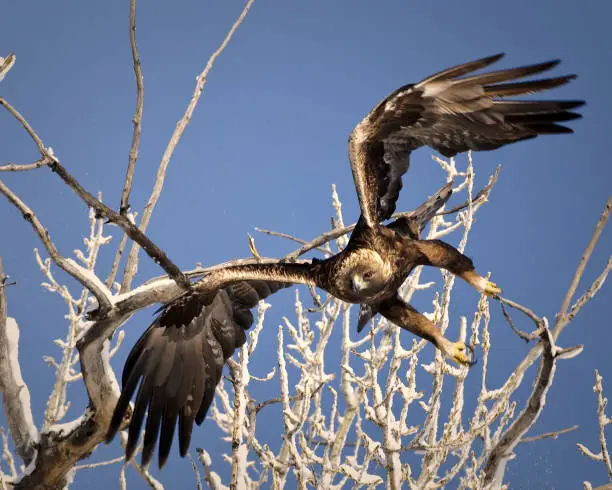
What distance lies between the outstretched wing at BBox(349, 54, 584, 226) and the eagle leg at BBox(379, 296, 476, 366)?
44 centimetres

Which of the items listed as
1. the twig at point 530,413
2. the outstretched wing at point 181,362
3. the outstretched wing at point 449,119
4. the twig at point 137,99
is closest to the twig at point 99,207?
the twig at point 137,99

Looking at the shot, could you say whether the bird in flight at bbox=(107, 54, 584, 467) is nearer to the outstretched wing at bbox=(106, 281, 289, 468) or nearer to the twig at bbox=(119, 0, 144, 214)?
the outstretched wing at bbox=(106, 281, 289, 468)

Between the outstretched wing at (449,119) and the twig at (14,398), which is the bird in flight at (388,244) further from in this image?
the twig at (14,398)

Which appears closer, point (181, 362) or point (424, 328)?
point (424, 328)

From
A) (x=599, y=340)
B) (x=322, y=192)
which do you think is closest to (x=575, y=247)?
(x=599, y=340)

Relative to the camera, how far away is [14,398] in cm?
318

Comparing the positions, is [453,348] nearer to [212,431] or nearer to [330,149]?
[330,149]

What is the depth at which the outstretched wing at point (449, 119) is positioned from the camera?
2674 mm

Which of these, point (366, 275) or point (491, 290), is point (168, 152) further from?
point (491, 290)

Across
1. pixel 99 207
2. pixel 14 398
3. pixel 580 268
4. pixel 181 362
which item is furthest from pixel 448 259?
pixel 14 398

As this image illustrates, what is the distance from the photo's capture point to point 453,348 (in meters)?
2.71

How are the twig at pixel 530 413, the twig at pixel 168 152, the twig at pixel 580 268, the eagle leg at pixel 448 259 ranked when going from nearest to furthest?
the twig at pixel 530 413 → the twig at pixel 580 268 → the eagle leg at pixel 448 259 → the twig at pixel 168 152

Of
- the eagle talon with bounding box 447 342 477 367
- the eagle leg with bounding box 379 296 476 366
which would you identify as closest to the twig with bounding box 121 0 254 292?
the eagle leg with bounding box 379 296 476 366

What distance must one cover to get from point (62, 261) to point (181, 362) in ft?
3.76
